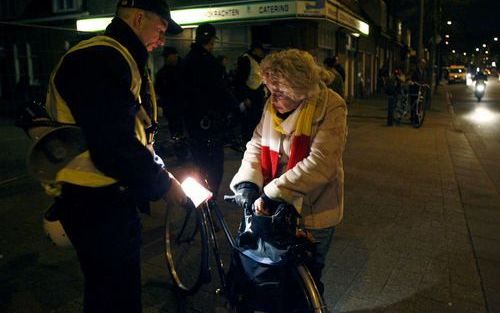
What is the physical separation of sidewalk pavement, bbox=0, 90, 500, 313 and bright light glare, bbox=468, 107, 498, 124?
9.02 meters

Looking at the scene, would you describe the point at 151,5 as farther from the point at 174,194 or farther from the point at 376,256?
the point at 376,256

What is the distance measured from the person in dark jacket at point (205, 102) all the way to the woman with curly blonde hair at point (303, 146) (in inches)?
79.1

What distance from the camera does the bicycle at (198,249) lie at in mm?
2291

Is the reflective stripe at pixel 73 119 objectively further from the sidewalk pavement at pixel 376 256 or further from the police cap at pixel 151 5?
the sidewalk pavement at pixel 376 256

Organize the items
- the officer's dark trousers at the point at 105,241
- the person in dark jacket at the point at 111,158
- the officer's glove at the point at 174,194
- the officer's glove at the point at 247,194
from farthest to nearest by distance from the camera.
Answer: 1. the officer's glove at the point at 247,194
2. the officer's glove at the point at 174,194
3. the officer's dark trousers at the point at 105,241
4. the person in dark jacket at the point at 111,158

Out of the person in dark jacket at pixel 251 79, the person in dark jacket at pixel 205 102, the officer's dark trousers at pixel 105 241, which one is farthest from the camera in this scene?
the person in dark jacket at pixel 251 79

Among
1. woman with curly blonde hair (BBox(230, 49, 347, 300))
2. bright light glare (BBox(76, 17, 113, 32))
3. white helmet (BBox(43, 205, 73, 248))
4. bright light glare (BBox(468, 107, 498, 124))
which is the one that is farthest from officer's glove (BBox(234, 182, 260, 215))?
bright light glare (BBox(76, 17, 113, 32))

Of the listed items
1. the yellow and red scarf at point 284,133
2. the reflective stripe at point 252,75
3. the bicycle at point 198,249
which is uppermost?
the reflective stripe at point 252,75

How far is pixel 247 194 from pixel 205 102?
2255 mm

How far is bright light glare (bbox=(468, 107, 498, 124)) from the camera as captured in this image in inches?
611

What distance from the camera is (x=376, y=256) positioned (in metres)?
4.29

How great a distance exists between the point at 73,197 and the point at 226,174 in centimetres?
540

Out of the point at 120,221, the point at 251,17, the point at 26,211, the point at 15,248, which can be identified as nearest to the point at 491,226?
the point at 120,221

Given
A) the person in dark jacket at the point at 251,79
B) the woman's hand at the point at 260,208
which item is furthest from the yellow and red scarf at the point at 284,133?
the person in dark jacket at the point at 251,79
